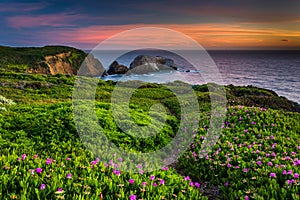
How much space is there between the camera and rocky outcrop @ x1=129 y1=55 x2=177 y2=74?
306ft

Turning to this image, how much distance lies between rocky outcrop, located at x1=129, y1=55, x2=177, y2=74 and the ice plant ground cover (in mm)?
78841

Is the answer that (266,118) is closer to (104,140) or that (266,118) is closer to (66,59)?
(104,140)

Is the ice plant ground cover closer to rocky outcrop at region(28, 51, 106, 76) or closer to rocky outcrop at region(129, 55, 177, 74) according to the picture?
rocky outcrop at region(28, 51, 106, 76)

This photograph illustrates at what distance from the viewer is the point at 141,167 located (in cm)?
789

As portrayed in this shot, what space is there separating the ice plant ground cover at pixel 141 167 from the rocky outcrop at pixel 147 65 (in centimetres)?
7884

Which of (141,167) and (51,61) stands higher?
(51,61)

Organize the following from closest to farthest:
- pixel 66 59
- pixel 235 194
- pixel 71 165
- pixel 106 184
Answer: pixel 106 184 → pixel 235 194 → pixel 71 165 → pixel 66 59

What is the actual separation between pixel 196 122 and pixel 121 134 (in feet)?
16.1

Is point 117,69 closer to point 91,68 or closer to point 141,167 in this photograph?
point 91,68

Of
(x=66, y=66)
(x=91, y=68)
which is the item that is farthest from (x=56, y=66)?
(x=91, y=68)

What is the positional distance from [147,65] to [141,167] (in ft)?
290

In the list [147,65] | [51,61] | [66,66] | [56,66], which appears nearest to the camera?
[51,61]

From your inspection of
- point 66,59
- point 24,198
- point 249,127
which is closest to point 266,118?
point 249,127

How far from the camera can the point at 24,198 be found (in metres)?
4.69
